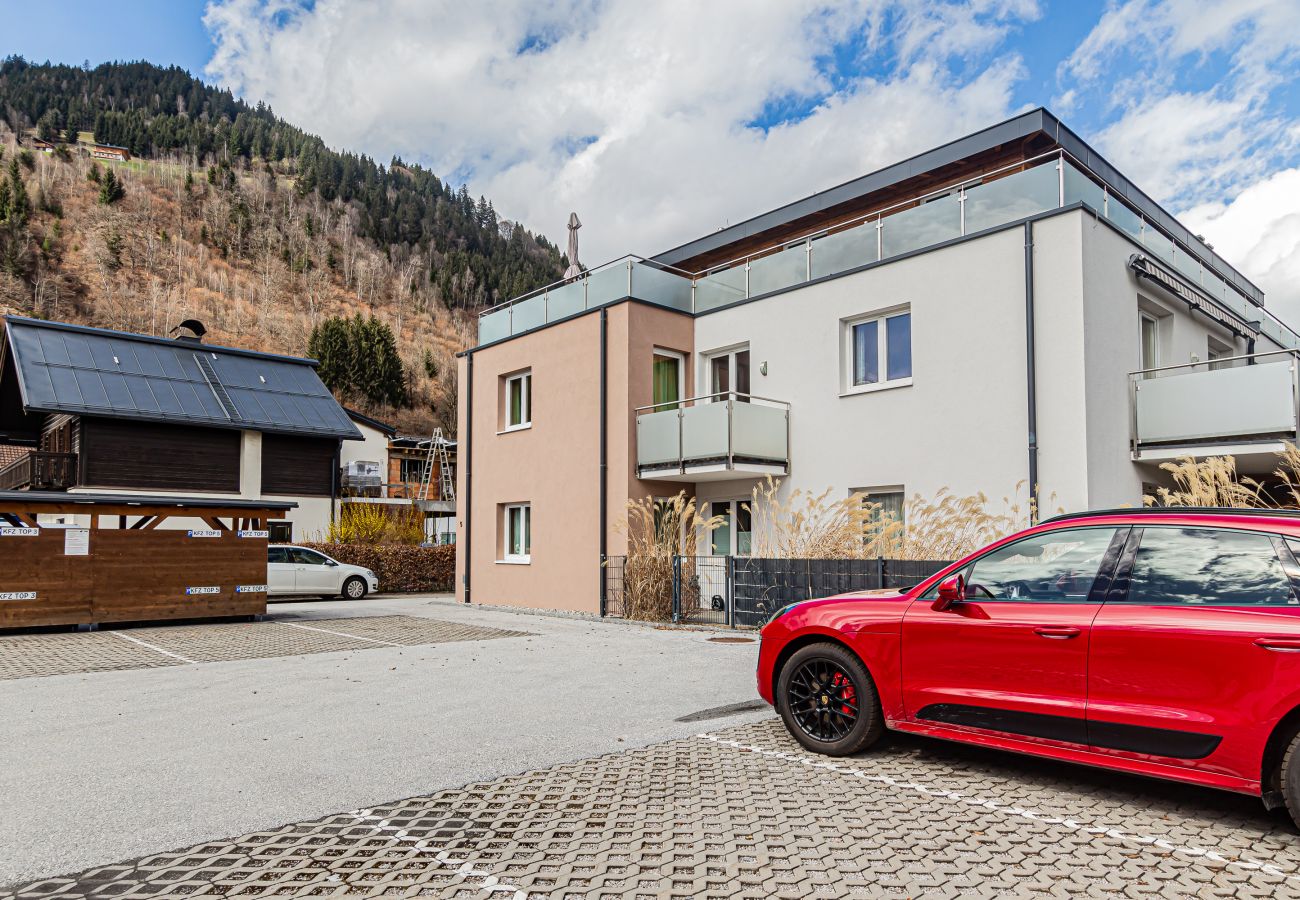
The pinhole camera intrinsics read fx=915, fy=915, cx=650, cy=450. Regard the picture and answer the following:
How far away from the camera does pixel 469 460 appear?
20516mm

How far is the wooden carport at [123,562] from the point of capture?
13141 millimetres

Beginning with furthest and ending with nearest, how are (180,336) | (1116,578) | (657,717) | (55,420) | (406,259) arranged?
(406,259) → (180,336) → (55,420) → (657,717) → (1116,578)

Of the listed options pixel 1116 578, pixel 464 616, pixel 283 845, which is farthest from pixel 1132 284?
pixel 283 845

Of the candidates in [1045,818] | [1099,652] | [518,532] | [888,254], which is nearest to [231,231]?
[518,532]

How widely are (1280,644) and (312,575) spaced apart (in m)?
22.0

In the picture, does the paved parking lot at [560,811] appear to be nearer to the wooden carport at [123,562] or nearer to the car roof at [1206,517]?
the car roof at [1206,517]

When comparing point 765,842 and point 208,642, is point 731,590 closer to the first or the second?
point 208,642

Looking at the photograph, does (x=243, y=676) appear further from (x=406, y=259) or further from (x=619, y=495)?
(x=406, y=259)

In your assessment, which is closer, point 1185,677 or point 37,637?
point 1185,677

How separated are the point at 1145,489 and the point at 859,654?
1028cm

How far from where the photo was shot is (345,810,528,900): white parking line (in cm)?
359

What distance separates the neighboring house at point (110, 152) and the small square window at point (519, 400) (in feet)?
329

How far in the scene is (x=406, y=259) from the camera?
334 feet

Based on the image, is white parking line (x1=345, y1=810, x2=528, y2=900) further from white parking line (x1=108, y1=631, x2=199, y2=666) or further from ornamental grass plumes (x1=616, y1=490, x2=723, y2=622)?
ornamental grass plumes (x1=616, y1=490, x2=723, y2=622)
